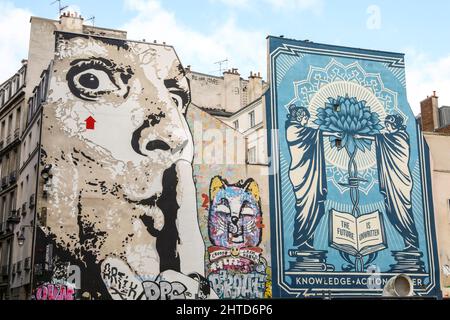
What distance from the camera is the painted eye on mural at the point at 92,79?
2611 cm

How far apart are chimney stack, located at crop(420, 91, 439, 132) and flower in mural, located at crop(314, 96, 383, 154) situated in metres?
11.8

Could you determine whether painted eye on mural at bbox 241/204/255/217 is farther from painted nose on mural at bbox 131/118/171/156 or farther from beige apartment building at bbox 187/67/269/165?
painted nose on mural at bbox 131/118/171/156

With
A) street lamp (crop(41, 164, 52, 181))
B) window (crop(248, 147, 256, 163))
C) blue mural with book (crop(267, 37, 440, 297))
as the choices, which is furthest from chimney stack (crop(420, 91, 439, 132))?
street lamp (crop(41, 164, 52, 181))

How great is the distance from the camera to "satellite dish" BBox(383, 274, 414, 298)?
27625mm

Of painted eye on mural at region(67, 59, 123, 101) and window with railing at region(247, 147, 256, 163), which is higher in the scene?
painted eye on mural at region(67, 59, 123, 101)

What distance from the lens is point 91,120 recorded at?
26.0m

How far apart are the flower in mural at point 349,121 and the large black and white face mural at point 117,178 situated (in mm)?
6648

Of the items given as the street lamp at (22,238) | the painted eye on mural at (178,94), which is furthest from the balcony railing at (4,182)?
the painted eye on mural at (178,94)

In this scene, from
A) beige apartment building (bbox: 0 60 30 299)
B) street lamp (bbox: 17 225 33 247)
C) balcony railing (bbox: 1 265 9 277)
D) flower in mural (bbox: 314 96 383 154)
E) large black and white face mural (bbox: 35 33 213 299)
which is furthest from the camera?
beige apartment building (bbox: 0 60 30 299)

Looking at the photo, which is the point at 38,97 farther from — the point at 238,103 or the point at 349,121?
the point at 349,121

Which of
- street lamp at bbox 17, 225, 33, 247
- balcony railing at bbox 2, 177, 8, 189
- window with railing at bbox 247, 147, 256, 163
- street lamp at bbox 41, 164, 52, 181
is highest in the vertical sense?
window with railing at bbox 247, 147, 256, 163

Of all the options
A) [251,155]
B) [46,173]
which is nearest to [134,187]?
[46,173]
